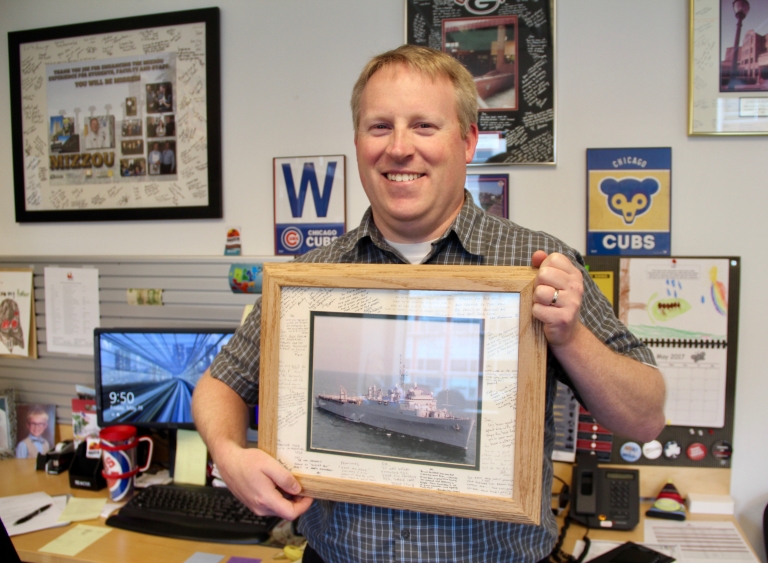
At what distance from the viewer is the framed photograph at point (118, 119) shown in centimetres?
176

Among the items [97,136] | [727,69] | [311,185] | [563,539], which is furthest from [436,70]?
[97,136]

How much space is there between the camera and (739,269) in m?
1.44

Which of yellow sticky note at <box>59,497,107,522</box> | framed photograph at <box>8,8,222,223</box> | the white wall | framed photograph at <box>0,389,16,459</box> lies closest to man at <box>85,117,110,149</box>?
framed photograph at <box>8,8,222,223</box>

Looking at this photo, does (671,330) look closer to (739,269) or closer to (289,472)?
(739,269)

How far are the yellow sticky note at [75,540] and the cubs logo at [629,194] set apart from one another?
167 centimetres

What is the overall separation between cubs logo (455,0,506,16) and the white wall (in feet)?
0.61

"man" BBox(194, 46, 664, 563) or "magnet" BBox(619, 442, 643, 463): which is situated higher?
"man" BBox(194, 46, 664, 563)

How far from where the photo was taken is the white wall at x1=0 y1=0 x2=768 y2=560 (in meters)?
1.45

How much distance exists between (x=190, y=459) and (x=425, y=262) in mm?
1120

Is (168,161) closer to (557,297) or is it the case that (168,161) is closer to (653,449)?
(557,297)

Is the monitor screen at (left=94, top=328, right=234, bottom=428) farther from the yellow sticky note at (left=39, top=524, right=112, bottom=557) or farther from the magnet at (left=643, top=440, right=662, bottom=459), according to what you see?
the magnet at (left=643, top=440, right=662, bottom=459)

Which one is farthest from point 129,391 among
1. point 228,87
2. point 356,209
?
point 228,87

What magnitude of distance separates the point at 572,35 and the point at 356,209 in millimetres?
817

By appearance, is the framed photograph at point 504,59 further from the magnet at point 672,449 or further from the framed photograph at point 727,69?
the magnet at point 672,449
